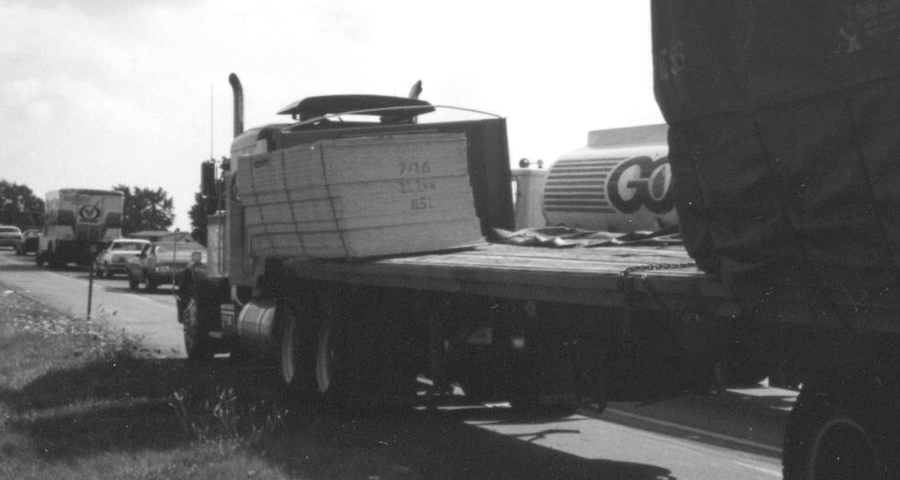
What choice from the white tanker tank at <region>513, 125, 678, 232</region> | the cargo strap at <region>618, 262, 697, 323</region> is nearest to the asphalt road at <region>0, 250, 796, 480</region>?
the cargo strap at <region>618, 262, 697, 323</region>

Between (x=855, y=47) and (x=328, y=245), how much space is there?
21.6ft

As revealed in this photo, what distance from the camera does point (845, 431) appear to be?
210 inches

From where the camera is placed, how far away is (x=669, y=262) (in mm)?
6836

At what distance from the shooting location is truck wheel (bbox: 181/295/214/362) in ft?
53.3

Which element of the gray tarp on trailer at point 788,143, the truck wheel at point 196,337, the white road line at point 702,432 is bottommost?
the white road line at point 702,432

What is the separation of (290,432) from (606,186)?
6335mm

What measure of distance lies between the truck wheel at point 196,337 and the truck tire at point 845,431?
11.5m

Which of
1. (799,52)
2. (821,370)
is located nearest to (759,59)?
(799,52)

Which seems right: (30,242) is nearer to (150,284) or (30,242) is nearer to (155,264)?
(150,284)

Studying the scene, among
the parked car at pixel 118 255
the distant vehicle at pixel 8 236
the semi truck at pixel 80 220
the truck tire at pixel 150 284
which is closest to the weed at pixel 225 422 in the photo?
the truck tire at pixel 150 284

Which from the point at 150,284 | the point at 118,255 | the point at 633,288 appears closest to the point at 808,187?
Answer: the point at 633,288

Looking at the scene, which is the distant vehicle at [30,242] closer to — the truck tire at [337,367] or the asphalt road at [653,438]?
the truck tire at [337,367]

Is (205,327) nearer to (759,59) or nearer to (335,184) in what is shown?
(335,184)

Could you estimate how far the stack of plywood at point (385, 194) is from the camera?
10320 mm
